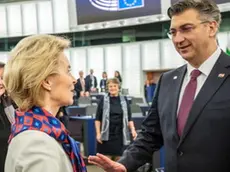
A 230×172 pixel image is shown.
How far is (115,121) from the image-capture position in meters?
4.92

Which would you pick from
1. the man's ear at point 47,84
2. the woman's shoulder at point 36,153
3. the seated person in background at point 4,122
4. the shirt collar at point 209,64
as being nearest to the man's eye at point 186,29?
the shirt collar at point 209,64

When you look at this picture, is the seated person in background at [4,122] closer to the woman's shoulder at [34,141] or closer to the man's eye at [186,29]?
the man's eye at [186,29]

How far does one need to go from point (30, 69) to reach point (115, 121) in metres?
3.75

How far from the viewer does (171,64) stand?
50.9ft

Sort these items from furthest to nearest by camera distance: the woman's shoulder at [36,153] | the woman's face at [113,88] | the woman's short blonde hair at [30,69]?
the woman's face at [113,88] → the woman's short blonde hair at [30,69] → the woman's shoulder at [36,153]

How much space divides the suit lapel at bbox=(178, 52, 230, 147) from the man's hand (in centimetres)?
34

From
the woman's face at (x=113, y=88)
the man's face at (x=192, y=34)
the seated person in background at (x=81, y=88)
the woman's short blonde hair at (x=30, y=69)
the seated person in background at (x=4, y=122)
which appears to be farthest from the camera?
the seated person in background at (x=81, y=88)

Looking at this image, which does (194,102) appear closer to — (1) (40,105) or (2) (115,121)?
(1) (40,105)

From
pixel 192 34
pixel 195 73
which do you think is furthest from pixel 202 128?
pixel 192 34

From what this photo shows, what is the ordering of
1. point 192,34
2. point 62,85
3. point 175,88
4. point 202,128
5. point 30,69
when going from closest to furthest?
point 30,69 → point 62,85 → point 202,128 → point 192,34 → point 175,88

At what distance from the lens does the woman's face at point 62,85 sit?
51.3 inches

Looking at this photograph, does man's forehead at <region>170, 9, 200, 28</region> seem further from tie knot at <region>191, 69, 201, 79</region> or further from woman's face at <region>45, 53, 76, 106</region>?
woman's face at <region>45, 53, 76, 106</region>

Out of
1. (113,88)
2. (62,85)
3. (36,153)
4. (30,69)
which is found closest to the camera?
(36,153)

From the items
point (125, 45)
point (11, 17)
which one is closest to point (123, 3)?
point (125, 45)
